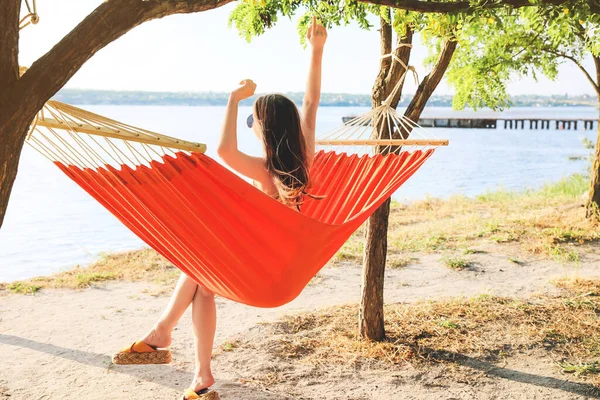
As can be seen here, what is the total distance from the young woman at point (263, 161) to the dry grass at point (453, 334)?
768 mm

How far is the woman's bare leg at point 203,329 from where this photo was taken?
2154 mm

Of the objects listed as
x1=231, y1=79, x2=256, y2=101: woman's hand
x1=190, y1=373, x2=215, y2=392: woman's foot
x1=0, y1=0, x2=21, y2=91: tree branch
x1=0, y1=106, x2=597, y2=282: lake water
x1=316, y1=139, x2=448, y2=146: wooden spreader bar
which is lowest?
x1=0, y1=106, x2=597, y2=282: lake water

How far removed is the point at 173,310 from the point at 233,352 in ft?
2.86

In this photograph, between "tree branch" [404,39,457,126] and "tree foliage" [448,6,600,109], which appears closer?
"tree branch" [404,39,457,126]

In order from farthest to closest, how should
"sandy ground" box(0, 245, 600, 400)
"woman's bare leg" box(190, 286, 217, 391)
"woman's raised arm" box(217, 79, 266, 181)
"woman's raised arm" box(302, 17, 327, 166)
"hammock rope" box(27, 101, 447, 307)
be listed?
"sandy ground" box(0, 245, 600, 400), "woman's raised arm" box(302, 17, 327, 166), "woman's bare leg" box(190, 286, 217, 391), "woman's raised arm" box(217, 79, 266, 181), "hammock rope" box(27, 101, 447, 307)

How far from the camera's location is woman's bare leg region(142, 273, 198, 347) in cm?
216

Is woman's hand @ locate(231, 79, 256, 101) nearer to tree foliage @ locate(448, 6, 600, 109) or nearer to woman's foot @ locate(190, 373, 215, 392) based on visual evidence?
woman's foot @ locate(190, 373, 215, 392)

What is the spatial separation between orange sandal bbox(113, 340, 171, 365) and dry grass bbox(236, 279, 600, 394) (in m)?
0.76

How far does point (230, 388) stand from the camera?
8.45 ft

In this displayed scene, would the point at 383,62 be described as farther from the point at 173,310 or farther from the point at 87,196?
the point at 87,196

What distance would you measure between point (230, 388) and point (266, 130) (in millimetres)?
1107

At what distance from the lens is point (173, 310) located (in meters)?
2.18

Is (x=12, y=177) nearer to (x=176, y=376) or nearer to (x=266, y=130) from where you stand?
(x=266, y=130)

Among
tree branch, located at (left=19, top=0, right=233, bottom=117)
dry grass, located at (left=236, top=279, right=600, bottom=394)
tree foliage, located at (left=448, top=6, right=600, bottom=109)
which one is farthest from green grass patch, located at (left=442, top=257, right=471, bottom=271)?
tree branch, located at (left=19, top=0, right=233, bottom=117)
